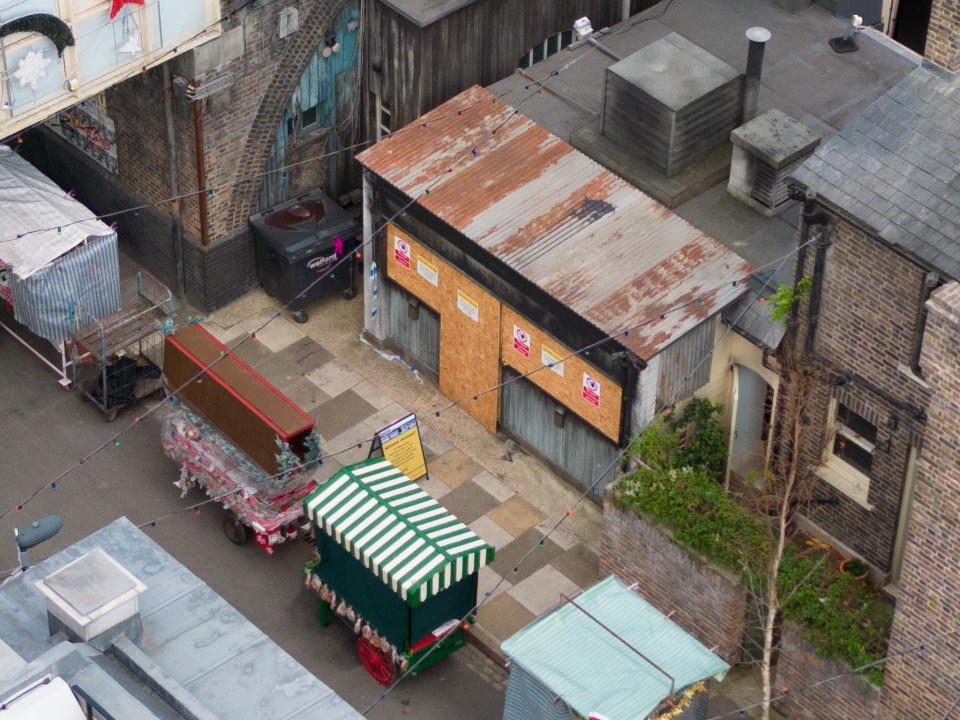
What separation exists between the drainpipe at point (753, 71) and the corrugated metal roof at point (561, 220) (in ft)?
8.45

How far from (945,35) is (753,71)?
7458 millimetres

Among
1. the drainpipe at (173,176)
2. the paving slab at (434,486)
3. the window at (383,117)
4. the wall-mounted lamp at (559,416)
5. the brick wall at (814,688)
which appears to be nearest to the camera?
the brick wall at (814,688)

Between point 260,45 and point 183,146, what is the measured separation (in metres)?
2.28

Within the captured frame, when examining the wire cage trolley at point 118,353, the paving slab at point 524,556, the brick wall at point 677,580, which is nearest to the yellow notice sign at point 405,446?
the paving slab at point 524,556

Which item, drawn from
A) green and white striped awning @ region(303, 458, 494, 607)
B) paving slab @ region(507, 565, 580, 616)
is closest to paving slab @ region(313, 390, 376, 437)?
green and white striped awning @ region(303, 458, 494, 607)

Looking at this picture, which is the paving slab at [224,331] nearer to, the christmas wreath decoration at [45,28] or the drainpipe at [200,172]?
the drainpipe at [200,172]

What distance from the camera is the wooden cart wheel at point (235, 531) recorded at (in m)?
32.2

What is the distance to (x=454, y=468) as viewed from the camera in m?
34.0

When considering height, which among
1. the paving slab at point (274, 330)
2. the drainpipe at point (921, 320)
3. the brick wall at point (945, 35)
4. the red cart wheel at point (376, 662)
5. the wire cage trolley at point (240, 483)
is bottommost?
the red cart wheel at point (376, 662)

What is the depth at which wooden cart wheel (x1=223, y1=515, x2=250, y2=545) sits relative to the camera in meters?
32.2

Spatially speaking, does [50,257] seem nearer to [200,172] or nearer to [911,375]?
[200,172]

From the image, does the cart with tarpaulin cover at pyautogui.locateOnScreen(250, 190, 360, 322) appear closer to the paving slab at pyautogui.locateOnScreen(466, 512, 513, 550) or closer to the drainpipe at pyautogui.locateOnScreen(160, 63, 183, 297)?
the drainpipe at pyautogui.locateOnScreen(160, 63, 183, 297)

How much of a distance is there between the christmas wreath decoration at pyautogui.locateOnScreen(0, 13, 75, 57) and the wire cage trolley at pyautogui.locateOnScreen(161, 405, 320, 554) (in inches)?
245

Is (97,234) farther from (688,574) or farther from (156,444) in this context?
(688,574)
